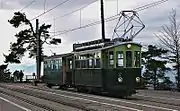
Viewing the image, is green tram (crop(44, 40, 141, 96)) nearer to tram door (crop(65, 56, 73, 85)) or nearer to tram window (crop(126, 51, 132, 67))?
tram window (crop(126, 51, 132, 67))

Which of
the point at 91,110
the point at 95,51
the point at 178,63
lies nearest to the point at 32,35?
the point at 178,63

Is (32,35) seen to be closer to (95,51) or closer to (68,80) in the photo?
(68,80)

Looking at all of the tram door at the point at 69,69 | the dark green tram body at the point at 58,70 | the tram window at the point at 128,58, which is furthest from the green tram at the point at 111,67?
the dark green tram body at the point at 58,70

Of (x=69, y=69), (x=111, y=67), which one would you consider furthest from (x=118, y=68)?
(x=69, y=69)

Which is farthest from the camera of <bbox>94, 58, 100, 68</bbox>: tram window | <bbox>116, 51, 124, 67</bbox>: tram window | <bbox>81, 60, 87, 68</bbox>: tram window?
<bbox>81, 60, 87, 68</bbox>: tram window

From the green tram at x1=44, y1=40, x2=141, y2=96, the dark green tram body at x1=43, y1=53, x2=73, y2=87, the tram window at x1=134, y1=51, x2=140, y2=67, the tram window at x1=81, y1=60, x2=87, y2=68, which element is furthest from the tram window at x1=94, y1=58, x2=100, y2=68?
the dark green tram body at x1=43, y1=53, x2=73, y2=87

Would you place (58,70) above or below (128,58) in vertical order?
below

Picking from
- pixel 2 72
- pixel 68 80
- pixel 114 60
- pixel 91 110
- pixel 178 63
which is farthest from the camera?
pixel 2 72

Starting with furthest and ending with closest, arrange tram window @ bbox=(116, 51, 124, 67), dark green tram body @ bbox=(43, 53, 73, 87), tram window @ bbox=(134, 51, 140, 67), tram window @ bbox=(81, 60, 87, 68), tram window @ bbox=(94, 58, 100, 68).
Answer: dark green tram body @ bbox=(43, 53, 73, 87), tram window @ bbox=(81, 60, 87, 68), tram window @ bbox=(94, 58, 100, 68), tram window @ bbox=(134, 51, 140, 67), tram window @ bbox=(116, 51, 124, 67)

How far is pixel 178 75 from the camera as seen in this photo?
3709cm

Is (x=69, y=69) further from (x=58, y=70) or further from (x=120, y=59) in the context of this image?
(x=120, y=59)

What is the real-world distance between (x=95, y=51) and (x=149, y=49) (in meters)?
20.5

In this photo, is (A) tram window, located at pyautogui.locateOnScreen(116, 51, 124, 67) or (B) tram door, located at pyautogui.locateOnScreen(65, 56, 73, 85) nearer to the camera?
(A) tram window, located at pyautogui.locateOnScreen(116, 51, 124, 67)

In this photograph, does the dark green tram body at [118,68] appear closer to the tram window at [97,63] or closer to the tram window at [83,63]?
the tram window at [97,63]
